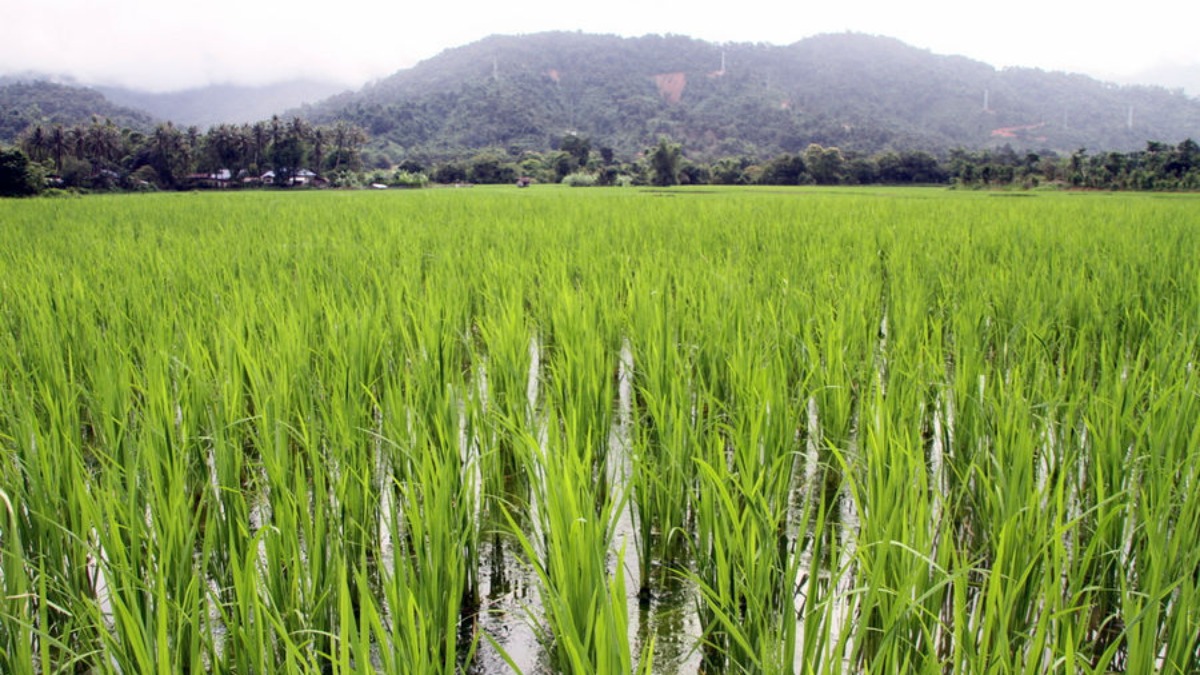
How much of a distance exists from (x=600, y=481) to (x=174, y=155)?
4743 cm

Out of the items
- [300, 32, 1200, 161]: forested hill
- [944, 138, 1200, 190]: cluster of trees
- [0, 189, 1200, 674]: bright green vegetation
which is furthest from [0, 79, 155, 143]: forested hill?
[0, 189, 1200, 674]: bright green vegetation

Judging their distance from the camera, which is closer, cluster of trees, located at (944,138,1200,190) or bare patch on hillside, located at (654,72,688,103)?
cluster of trees, located at (944,138,1200,190)

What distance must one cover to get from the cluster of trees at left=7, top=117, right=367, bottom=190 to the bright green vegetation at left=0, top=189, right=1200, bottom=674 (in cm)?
4287

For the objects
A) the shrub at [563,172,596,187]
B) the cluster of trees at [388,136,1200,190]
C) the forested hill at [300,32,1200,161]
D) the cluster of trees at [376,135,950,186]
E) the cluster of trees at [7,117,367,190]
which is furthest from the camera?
the forested hill at [300,32,1200,161]

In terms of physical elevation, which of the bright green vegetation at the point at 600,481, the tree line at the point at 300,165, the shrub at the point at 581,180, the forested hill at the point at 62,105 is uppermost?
the forested hill at the point at 62,105

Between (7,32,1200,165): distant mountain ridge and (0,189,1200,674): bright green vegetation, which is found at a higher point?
(7,32,1200,165): distant mountain ridge

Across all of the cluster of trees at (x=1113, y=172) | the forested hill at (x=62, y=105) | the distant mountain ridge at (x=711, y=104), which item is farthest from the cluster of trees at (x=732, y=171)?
the forested hill at (x=62, y=105)

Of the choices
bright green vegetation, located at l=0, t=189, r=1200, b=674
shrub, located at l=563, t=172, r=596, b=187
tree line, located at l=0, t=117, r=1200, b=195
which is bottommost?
bright green vegetation, located at l=0, t=189, r=1200, b=674

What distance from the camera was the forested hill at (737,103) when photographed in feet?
301

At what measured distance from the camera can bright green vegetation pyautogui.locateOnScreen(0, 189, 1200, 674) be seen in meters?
1.22

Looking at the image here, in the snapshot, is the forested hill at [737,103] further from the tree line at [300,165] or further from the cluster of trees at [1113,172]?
the cluster of trees at [1113,172]

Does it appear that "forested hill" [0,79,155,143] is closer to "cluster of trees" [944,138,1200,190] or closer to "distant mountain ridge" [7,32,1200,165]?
"distant mountain ridge" [7,32,1200,165]

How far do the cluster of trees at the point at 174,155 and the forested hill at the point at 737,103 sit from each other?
30117mm

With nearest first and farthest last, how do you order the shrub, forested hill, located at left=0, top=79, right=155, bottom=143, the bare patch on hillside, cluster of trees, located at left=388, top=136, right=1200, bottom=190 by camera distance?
cluster of trees, located at left=388, top=136, right=1200, bottom=190 → the shrub → forested hill, located at left=0, top=79, right=155, bottom=143 → the bare patch on hillside
